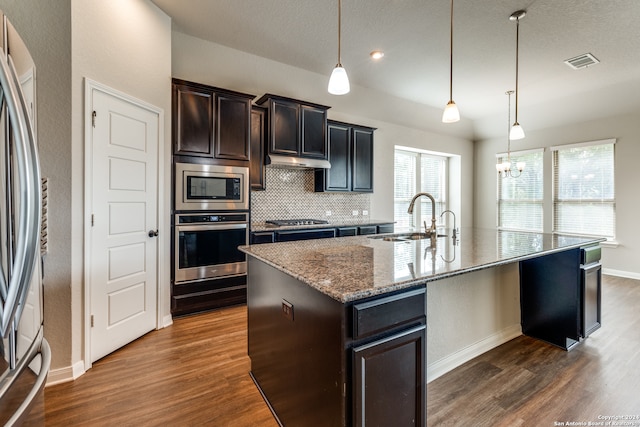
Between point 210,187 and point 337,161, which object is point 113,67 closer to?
point 210,187

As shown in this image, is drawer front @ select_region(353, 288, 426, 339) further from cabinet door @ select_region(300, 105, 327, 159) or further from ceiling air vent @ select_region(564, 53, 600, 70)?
ceiling air vent @ select_region(564, 53, 600, 70)

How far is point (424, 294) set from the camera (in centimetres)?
137

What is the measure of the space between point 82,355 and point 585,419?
127 inches

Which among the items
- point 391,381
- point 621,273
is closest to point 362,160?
point 391,381

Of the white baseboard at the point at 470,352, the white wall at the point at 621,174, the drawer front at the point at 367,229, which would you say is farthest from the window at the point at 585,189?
the white baseboard at the point at 470,352

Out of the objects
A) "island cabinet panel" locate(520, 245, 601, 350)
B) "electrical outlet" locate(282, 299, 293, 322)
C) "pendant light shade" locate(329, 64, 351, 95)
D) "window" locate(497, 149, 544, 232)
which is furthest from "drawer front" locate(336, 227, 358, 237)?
"window" locate(497, 149, 544, 232)

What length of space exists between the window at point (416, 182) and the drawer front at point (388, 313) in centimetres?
472

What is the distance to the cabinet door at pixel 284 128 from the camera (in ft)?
12.5

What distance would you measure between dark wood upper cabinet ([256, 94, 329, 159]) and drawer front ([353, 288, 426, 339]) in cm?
294

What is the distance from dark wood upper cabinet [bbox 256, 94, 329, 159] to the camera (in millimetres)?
3816

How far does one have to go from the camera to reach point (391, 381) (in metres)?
1.26

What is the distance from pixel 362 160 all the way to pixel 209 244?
274 cm

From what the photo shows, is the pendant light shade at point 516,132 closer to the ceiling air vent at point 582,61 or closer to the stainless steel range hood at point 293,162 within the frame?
the ceiling air vent at point 582,61

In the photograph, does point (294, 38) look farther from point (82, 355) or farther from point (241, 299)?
point (82, 355)
